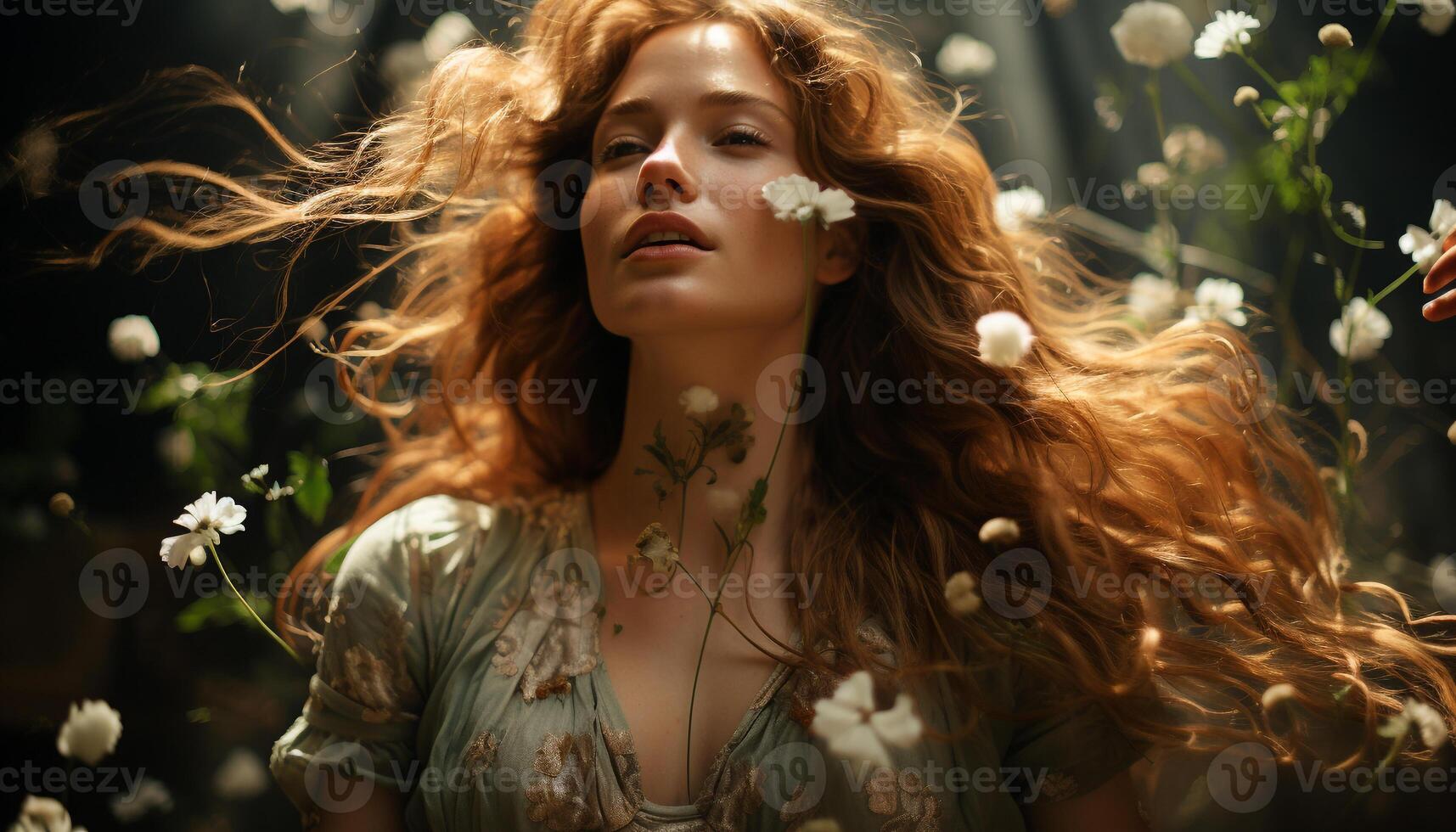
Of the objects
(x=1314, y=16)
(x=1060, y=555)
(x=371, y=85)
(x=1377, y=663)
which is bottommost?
(x=1377, y=663)

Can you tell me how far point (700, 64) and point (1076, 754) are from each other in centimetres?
73

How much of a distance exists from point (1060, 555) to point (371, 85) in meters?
0.98

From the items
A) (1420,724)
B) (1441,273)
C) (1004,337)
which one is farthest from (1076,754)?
(1441,273)

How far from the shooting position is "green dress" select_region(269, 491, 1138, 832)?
892mm

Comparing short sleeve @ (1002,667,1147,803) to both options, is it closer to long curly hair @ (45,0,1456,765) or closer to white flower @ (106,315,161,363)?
long curly hair @ (45,0,1456,765)

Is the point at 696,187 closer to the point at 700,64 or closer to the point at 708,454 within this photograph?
the point at 700,64

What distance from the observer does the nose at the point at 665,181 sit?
3.10 ft

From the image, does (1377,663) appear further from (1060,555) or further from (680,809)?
(680,809)

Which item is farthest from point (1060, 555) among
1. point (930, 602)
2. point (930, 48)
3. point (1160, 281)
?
point (930, 48)

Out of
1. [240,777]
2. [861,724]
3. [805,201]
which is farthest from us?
[240,777]

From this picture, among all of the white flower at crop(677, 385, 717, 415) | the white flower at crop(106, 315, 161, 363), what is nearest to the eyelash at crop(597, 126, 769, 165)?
the white flower at crop(677, 385, 717, 415)

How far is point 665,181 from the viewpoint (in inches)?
37.3

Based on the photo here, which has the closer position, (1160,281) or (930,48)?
(1160,281)

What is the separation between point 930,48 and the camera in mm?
1470
